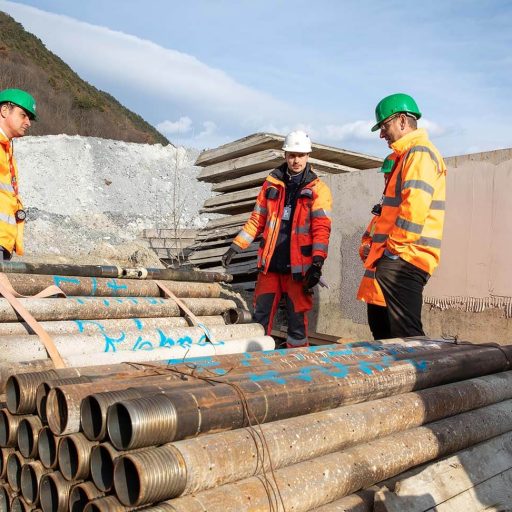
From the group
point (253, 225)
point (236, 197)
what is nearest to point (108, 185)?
point (236, 197)

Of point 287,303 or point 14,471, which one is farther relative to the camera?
point 287,303

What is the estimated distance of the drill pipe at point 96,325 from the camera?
13.3ft

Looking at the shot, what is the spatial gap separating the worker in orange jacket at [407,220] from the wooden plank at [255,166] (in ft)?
9.90

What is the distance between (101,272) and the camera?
209 inches

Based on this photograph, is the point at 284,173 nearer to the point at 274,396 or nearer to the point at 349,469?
the point at 274,396

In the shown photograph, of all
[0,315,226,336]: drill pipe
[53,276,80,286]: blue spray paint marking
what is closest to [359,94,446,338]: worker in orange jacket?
[0,315,226,336]: drill pipe

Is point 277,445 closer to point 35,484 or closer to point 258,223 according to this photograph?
point 35,484

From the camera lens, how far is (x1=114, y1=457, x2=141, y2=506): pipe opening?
2174 millimetres

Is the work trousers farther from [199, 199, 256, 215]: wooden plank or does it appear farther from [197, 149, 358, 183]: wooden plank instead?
[199, 199, 256, 215]: wooden plank

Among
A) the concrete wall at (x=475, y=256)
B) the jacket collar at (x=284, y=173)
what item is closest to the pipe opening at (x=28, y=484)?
the jacket collar at (x=284, y=173)

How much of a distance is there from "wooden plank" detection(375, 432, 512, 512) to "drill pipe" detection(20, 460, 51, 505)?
142 cm

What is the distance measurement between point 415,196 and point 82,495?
3.32 m

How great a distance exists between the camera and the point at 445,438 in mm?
3326

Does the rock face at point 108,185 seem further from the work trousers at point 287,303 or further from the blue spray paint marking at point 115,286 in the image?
the blue spray paint marking at point 115,286
